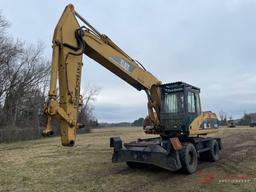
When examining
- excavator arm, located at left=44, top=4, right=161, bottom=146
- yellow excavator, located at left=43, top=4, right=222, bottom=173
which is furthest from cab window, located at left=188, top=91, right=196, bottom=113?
excavator arm, located at left=44, top=4, right=161, bottom=146

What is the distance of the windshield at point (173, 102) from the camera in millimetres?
13078

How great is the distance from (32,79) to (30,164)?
38.5m

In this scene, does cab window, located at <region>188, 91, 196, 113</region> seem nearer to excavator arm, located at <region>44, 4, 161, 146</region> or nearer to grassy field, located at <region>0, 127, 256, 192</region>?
grassy field, located at <region>0, 127, 256, 192</region>

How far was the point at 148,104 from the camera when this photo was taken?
1334cm

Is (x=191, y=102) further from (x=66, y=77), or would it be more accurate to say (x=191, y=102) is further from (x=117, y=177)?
(x=66, y=77)

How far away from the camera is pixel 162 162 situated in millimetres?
11102

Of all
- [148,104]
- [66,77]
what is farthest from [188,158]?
[66,77]

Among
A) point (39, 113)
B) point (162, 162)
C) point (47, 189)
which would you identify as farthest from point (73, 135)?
point (39, 113)

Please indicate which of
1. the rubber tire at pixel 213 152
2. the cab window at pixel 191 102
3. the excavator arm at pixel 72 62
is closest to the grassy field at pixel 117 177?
the rubber tire at pixel 213 152

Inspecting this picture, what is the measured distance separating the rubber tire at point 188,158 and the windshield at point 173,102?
1.50m

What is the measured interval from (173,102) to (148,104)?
91 centimetres

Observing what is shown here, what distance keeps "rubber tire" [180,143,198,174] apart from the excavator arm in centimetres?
295

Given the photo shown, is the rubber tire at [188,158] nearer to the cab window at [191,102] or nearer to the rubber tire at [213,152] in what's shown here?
the cab window at [191,102]

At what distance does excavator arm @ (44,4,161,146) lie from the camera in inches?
341
